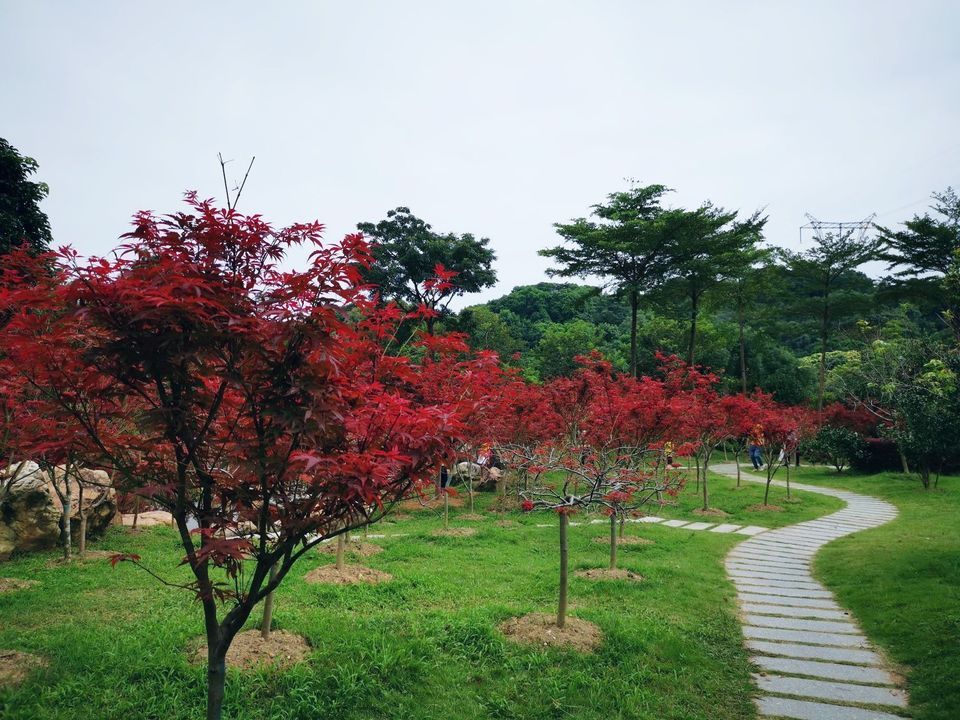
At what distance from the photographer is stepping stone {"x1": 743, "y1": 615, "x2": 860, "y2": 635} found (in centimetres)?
539

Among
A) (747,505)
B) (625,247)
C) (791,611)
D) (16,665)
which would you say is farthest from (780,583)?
(625,247)

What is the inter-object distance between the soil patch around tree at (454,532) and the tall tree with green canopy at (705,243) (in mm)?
13190

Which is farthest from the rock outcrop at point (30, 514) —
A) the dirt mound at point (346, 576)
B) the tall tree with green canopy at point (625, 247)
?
the tall tree with green canopy at point (625, 247)

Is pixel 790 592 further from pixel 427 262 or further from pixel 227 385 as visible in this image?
pixel 427 262

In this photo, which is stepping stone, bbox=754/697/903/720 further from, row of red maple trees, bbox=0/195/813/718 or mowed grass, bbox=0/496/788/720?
row of red maple trees, bbox=0/195/813/718

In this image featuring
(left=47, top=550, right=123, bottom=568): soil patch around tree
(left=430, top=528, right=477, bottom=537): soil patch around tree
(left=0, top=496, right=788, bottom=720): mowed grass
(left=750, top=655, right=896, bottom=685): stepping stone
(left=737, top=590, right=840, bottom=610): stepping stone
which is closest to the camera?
(left=0, top=496, right=788, bottom=720): mowed grass

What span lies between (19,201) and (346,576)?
10.2m

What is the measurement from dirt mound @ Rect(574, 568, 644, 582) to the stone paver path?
111 cm

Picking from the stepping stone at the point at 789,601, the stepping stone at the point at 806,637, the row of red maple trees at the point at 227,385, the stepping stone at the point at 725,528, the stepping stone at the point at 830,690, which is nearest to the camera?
the row of red maple trees at the point at 227,385

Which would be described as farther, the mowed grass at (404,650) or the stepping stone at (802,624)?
the stepping stone at (802,624)

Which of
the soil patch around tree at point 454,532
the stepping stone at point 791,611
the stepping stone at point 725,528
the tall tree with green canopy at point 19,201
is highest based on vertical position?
the tall tree with green canopy at point 19,201

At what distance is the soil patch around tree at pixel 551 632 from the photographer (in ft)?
15.1

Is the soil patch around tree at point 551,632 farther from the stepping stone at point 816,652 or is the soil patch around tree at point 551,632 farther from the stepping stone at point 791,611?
the stepping stone at point 791,611

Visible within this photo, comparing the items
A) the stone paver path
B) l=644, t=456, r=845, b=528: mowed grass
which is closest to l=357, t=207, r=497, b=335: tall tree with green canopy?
l=644, t=456, r=845, b=528: mowed grass
